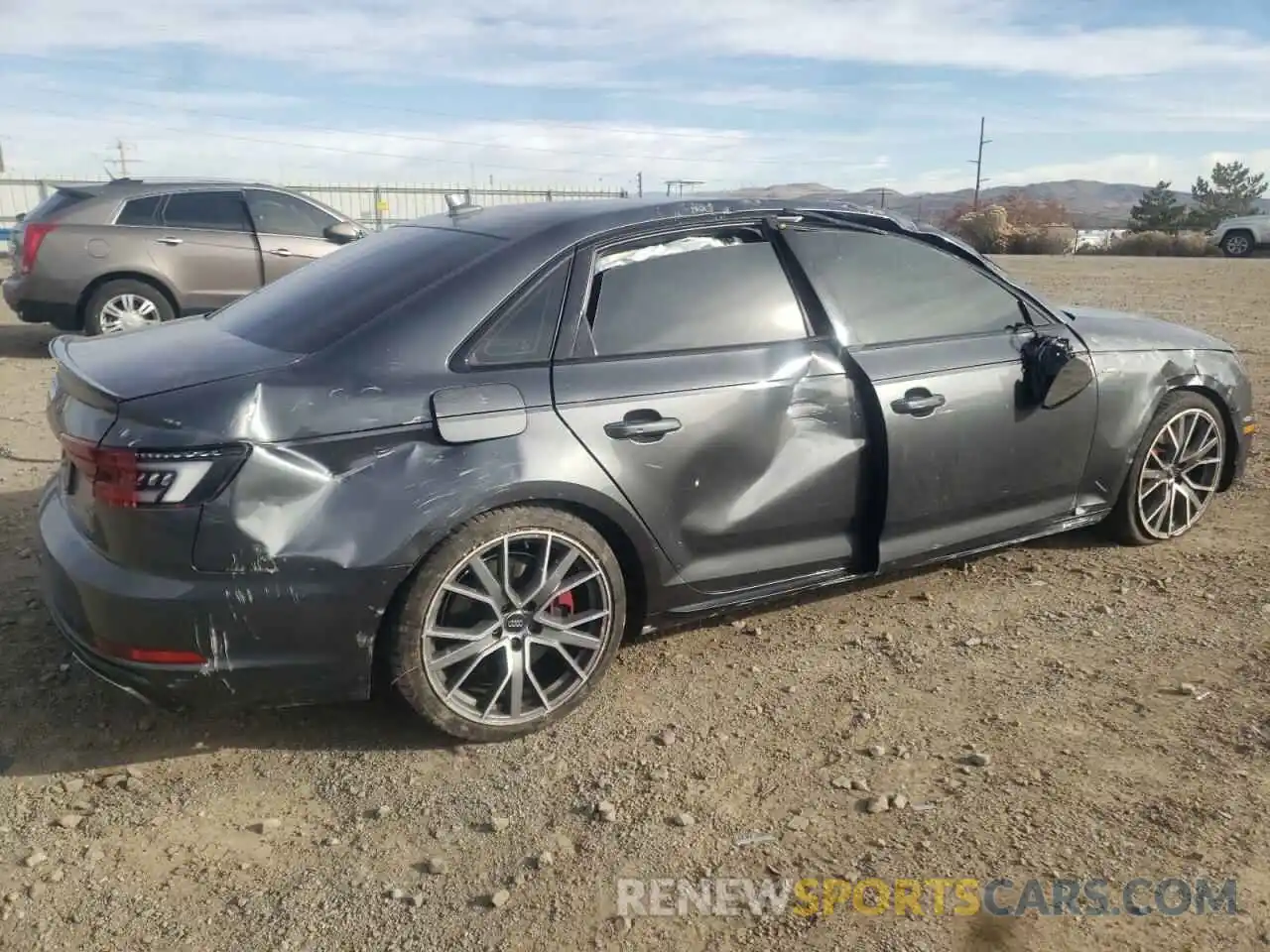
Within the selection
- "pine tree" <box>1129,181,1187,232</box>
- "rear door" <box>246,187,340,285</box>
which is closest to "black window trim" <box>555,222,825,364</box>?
"rear door" <box>246,187,340,285</box>

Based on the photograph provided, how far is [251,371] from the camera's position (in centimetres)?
281

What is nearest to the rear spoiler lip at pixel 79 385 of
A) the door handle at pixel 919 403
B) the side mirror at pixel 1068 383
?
the door handle at pixel 919 403

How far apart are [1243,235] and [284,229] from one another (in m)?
26.0

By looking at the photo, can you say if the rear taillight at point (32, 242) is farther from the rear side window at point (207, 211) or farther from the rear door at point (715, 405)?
the rear door at point (715, 405)

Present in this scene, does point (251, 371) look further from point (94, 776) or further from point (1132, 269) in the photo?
point (1132, 269)

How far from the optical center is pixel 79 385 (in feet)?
9.53

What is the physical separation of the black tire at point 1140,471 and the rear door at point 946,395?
0.40m

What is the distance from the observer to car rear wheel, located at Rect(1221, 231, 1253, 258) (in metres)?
26.7

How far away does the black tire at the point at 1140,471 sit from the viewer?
437cm

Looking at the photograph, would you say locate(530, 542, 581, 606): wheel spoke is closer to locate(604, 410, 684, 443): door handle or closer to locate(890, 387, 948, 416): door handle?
locate(604, 410, 684, 443): door handle

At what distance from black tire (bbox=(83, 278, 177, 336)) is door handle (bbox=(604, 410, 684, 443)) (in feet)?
23.0

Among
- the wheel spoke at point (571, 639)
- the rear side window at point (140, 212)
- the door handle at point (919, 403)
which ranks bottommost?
the wheel spoke at point (571, 639)

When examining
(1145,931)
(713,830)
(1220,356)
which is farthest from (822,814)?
(1220,356)

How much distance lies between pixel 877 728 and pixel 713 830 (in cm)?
73
